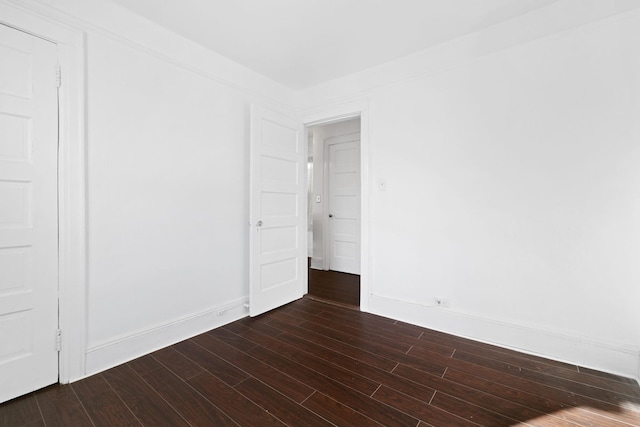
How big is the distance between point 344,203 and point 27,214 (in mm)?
3812

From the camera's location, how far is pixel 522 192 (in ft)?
7.30

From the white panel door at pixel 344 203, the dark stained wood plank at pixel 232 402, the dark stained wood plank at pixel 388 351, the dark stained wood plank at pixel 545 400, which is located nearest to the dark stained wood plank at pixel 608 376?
the dark stained wood plank at pixel 545 400

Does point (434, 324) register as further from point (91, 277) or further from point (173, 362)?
point (91, 277)

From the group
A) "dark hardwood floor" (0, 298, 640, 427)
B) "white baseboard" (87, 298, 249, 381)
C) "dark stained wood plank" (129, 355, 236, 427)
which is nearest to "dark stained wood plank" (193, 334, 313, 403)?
"dark hardwood floor" (0, 298, 640, 427)

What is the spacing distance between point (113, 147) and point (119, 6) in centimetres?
104

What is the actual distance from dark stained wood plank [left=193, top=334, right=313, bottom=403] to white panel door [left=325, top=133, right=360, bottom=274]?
9.04 feet

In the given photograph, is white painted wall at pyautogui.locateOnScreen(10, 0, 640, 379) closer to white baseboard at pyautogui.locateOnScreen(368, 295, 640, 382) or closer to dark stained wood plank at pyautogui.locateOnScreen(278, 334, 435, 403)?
white baseboard at pyautogui.locateOnScreen(368, 295, 640, 382)

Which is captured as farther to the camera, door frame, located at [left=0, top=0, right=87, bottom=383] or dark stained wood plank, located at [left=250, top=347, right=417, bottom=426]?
door frame, located at [left=0, top=0, right=87, bottom=383]

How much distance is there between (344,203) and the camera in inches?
189

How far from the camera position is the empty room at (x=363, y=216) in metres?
1.68

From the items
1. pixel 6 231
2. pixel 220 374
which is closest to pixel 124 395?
pixel 220 374

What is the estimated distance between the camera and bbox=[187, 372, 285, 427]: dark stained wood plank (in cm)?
150

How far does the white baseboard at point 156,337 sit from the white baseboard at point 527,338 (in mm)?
1616

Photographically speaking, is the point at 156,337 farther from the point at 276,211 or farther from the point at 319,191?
the point at 319,191
